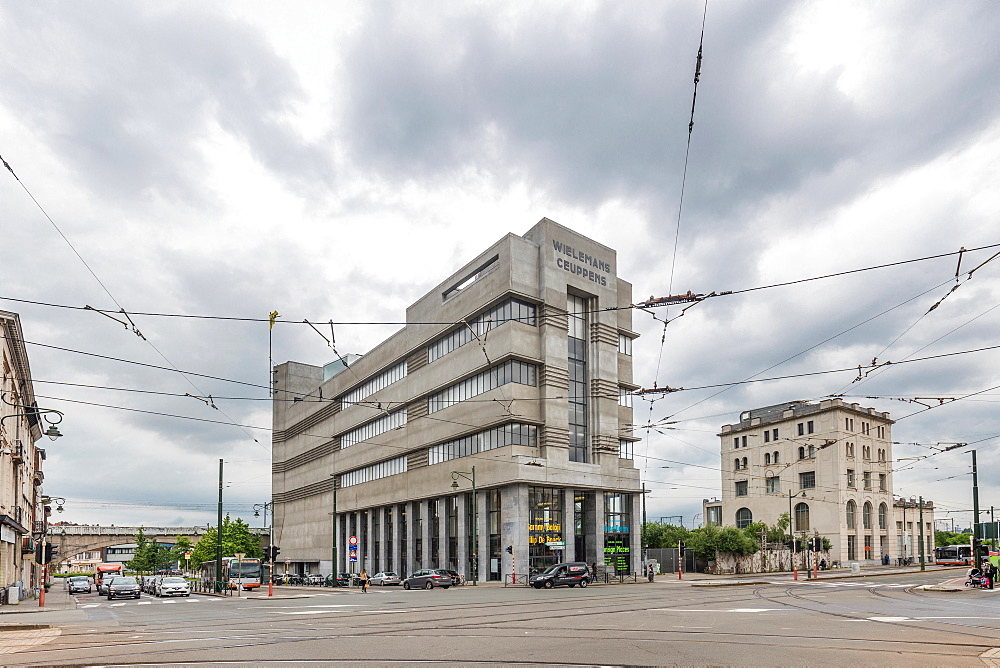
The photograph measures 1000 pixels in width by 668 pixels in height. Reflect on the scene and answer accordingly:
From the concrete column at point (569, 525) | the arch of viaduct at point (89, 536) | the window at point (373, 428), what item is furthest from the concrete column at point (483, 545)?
the arch of viaduct at point (89, 536)

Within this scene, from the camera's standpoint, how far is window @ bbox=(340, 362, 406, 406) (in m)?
76.9

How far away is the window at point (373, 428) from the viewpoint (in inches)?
2947

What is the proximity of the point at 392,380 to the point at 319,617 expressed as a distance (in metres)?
53.1

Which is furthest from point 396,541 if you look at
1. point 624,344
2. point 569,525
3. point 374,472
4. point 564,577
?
point 564,577

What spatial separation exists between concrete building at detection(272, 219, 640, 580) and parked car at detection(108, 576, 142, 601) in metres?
19.5

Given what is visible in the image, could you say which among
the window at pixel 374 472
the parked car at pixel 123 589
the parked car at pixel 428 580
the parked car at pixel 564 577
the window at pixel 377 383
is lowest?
the parked car at pixel 123 589

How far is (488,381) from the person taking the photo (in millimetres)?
61469

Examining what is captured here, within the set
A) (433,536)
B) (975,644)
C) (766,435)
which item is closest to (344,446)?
(433,536)

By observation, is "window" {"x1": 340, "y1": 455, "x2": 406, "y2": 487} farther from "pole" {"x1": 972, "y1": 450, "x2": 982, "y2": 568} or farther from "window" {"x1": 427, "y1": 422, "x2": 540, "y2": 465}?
"pole" {"x1": 972, "y1": 450, "x2": 982, "y2": 568}

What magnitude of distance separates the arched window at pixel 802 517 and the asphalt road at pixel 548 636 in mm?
71409

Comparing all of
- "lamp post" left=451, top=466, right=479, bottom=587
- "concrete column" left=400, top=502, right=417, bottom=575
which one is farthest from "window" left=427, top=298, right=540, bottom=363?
"concrete column" left=400, top=502, right=417, bottom=575

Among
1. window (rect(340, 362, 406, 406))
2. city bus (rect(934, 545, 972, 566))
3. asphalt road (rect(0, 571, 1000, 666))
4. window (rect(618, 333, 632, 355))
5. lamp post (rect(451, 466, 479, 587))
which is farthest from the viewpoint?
city bus (rect(934, 545, 972, 566))

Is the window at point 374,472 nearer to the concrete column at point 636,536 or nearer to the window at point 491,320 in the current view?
the window at point 491,320

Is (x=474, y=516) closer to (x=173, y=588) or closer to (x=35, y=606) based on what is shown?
(x=173, y=588)
